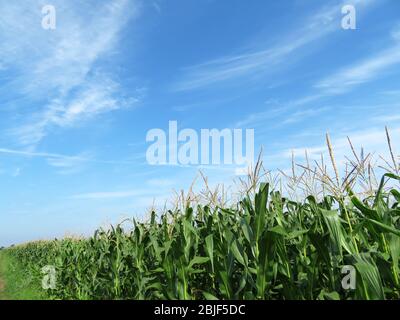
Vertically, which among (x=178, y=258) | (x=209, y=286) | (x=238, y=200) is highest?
(x=238, y=200)

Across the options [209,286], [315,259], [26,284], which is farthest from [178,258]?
[26,284]

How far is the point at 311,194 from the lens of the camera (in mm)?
6051

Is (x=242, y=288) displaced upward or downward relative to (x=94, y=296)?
upward

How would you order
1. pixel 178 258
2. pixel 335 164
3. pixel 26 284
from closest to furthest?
1. pixel 335 164
2. pixel 178 258
3. pixel 26 284

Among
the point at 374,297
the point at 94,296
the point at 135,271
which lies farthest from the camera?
the point at 94,296

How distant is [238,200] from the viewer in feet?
24.8

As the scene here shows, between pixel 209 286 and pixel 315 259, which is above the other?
pixel 315 259

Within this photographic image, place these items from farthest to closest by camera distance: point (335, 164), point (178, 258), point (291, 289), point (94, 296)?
1. point (94, 296)
2. point (178, 258)
3. point (291, 289)
4. point (335, 164)

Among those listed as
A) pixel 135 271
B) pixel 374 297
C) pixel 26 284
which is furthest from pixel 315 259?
pixel 26 284

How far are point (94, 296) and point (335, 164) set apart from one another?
7158 mm
